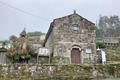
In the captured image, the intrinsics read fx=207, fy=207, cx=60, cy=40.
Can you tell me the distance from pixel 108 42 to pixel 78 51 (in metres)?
16.9

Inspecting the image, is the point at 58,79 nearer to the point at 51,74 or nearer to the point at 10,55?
the point at 51,74

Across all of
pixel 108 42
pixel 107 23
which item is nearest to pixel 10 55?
pixel 108 42

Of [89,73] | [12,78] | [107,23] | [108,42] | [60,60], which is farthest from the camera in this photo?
[107,23]

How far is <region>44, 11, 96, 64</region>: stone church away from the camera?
76.0 feet

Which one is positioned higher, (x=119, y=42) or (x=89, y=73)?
(x=119, y=42)

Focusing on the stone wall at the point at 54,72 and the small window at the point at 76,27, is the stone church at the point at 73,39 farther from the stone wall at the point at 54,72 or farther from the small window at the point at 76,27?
the stone wall at the point at 54,72

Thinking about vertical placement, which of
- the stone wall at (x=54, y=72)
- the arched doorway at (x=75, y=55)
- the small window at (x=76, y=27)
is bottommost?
the stone wall at (x=54, y=72)

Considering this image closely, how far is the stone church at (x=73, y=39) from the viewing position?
23.2 meters

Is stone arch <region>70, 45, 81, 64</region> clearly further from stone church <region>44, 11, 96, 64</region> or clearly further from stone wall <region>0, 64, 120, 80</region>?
stone wall <region>0, 64, 120, 80</region>

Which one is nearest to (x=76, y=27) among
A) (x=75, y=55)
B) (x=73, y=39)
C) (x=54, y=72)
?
(x=73, y=39)

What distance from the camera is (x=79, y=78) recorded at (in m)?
14.1

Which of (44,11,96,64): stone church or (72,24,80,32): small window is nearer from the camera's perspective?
(44,11,96,64): stone church

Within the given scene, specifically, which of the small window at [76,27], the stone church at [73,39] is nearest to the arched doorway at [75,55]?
the stone church at [73,39]

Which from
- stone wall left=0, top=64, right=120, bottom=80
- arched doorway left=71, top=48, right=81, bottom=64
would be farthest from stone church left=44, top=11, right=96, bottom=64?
stone wall left=0, top=64, right=120, bottom=80
